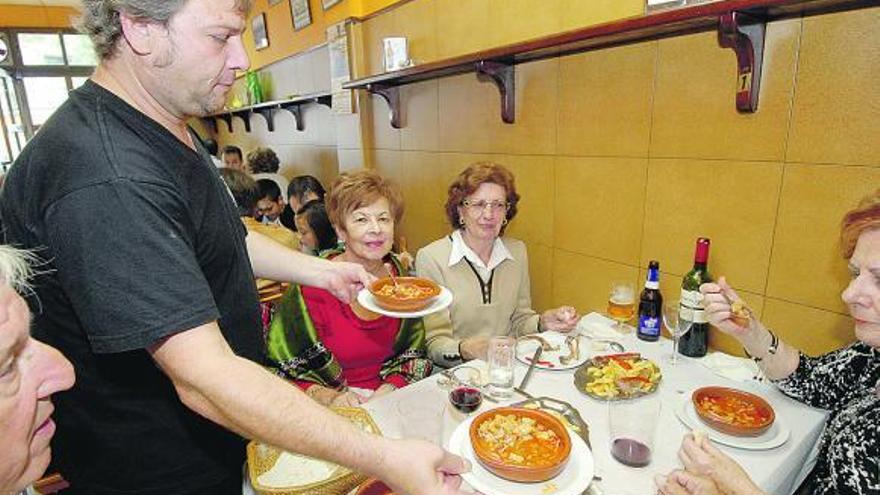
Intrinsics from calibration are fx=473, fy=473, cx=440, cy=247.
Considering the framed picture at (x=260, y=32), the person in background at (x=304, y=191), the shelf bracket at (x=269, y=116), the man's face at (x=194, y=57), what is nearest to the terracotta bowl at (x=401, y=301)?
the man's face at (x=194, y=57)

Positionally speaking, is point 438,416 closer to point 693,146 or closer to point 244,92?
point 693,146

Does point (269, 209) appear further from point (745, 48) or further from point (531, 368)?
point (745, 48)

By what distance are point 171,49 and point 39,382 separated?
0.60 meters

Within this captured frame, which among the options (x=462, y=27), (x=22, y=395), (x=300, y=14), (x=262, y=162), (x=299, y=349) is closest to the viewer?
(x=22, y=395)

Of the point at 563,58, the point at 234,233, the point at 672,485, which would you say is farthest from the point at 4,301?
the point at 563,58

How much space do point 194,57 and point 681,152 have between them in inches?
60.4

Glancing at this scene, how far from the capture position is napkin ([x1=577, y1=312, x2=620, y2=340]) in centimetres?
178

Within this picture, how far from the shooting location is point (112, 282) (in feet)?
2.37

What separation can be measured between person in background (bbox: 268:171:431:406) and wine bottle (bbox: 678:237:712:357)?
0.91 meters

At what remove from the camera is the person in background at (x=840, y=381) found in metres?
0.99

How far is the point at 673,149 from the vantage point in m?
1.70

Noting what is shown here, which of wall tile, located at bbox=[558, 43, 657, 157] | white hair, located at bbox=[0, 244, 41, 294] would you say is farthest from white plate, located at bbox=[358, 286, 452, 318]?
wall tile, located at bbox=[558, 43, 657, 157]

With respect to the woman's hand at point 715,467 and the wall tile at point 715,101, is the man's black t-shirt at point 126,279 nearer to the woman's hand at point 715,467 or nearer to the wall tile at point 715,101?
the woman's hand at point 715,467

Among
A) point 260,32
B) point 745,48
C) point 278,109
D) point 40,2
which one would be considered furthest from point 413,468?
point 40,2
